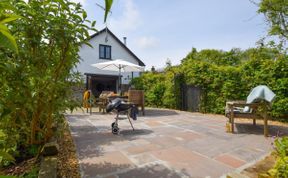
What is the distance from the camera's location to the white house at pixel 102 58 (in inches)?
604

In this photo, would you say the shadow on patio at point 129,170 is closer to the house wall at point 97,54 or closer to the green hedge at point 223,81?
the green hedge at point 223,81

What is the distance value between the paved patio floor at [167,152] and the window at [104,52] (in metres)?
12.0

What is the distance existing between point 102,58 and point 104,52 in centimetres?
62

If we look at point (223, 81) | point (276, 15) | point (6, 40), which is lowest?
point (6, 40)

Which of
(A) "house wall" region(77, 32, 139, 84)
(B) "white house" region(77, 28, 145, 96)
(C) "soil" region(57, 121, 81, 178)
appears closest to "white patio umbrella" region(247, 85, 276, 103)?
(C) "soil" region(57, 121, 81, 178)

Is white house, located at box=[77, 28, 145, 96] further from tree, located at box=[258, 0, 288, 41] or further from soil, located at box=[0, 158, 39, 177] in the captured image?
soil, located at box=[0, 158, 39, 177]

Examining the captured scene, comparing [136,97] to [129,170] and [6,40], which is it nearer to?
[129,170]

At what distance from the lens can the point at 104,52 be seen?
16.2 meters

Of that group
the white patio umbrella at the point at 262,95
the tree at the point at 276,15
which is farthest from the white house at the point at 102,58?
the white patio umbrella at the point at 262,95

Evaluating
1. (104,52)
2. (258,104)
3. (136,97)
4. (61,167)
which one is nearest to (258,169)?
(61,167)

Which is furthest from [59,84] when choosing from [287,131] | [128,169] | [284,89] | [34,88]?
[284,89]

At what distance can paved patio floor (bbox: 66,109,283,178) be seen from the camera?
8.32 feet

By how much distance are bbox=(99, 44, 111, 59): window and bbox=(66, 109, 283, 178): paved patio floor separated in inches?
474

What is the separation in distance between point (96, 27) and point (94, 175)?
1.76 metres
